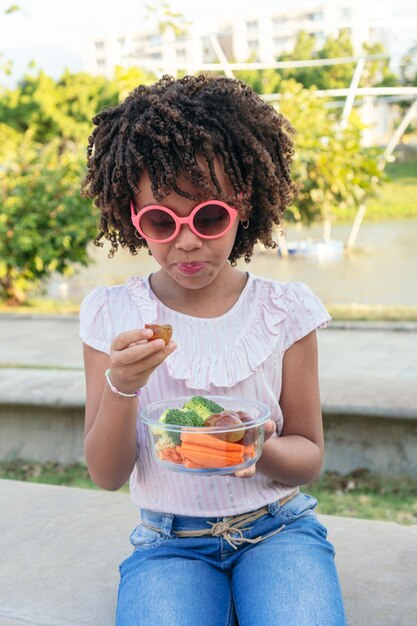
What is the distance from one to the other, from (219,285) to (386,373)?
3.42 meters

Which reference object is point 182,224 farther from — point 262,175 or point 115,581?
point 115,581

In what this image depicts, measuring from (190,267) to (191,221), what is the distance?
121 mm

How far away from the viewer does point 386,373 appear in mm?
5328

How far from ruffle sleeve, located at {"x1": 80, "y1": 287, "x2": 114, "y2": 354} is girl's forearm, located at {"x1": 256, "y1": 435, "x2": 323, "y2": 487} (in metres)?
0.45

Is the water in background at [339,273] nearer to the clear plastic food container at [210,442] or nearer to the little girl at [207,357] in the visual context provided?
the little girl at [207,357]

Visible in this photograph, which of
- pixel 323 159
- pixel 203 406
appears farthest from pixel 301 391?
pixel 323 159

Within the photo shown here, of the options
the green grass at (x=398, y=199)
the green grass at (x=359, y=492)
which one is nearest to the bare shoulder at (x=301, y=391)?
the green grass at (x=359, y=492)

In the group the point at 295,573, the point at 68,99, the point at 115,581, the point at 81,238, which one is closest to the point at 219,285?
the point at 295,573

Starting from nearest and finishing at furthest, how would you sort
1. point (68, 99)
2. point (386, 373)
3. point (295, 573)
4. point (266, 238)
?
point (295, 573) → point (266, 238) → point (386, 373) → point (68, 99)

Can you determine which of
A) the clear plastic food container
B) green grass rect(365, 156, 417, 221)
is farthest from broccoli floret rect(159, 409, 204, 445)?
green grass rect(365, 156, 417, 221)

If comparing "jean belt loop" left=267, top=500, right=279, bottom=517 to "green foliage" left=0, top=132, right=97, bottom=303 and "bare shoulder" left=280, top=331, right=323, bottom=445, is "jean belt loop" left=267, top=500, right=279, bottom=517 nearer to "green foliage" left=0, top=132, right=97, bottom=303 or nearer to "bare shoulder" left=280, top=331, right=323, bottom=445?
"bare shoulder" left=280, top=331, right=323, bottom=445

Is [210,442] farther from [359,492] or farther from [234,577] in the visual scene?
[359,492]

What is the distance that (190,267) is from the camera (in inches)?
75.0

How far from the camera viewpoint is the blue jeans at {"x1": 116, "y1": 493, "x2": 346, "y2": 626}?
173cm
